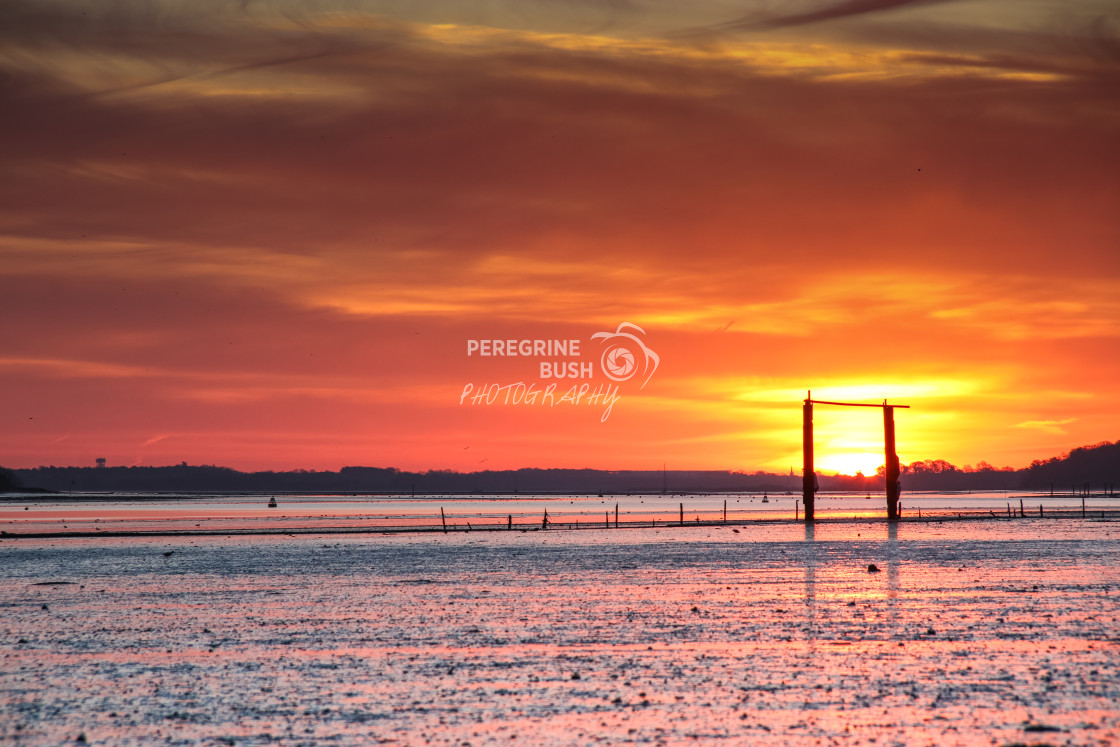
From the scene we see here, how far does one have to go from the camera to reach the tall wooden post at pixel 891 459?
71.7 meters

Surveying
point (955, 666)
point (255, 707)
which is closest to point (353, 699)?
point (255, 707)

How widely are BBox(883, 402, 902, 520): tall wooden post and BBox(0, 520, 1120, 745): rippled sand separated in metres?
35.1

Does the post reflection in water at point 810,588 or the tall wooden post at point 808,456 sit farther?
the tall wooden post at point 808,456

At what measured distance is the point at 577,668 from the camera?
1585cm

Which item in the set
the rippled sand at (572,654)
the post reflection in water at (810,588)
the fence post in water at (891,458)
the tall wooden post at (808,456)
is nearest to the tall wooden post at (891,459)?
the fence post in water at (891,458)

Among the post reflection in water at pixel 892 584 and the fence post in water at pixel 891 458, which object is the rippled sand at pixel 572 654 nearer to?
the post reflection in water at pixel 892 584

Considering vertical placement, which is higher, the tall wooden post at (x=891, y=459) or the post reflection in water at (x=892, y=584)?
the tall wooden post at (x=891, y=459)

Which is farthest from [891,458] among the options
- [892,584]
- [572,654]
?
[572,654]

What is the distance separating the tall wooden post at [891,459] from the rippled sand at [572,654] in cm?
3506

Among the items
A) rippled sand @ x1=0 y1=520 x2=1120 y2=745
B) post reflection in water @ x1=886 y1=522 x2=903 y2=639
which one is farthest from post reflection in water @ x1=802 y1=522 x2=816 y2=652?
post reflection in water @ x1=886 y1=522 x2=903 y2=639

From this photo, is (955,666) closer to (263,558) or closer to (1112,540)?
(263,558)

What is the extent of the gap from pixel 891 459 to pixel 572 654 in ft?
198

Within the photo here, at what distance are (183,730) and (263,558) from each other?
33653 mm

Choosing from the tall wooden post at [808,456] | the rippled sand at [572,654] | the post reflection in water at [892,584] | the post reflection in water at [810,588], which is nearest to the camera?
the rippled sand at [572,654]
